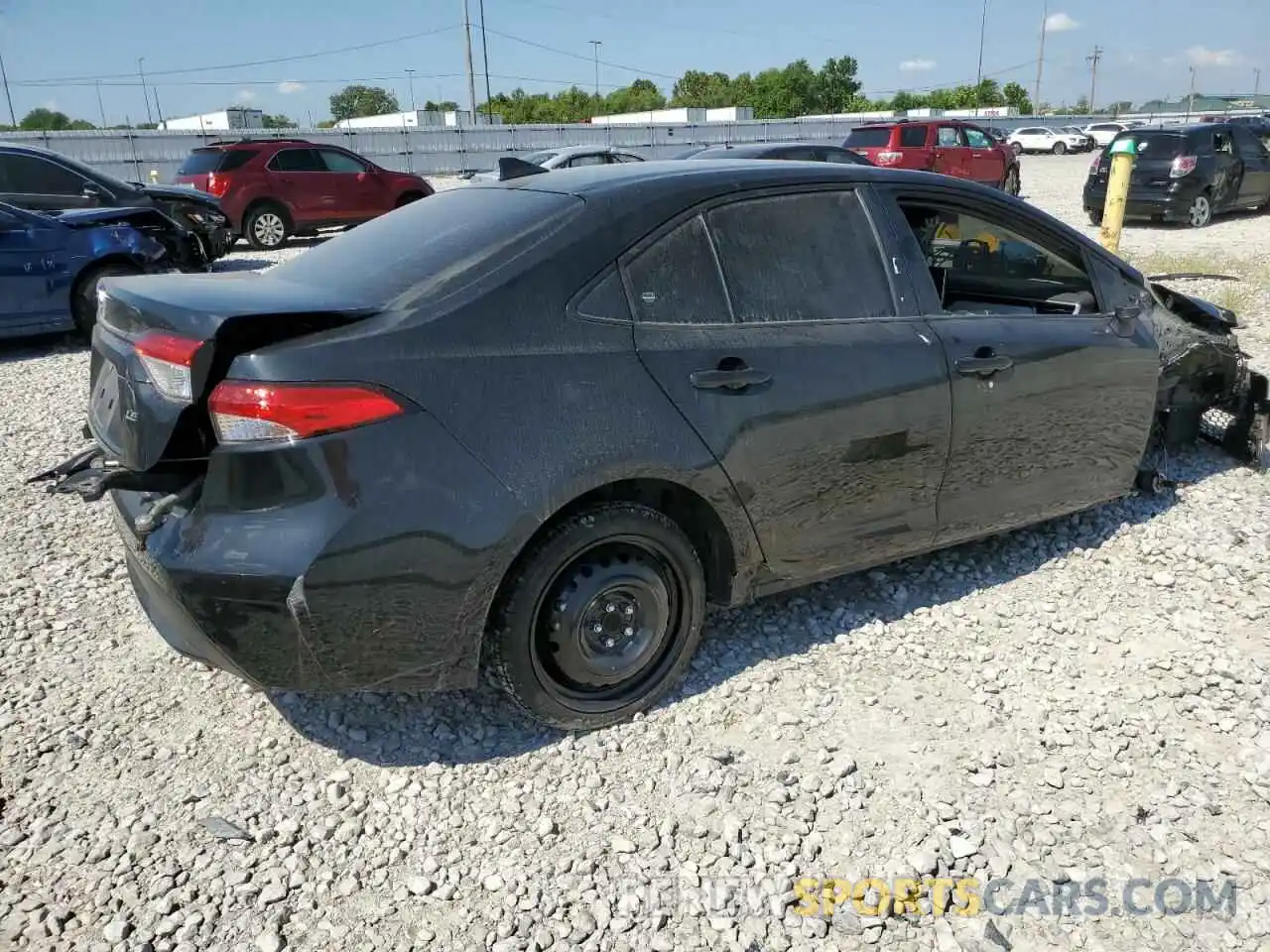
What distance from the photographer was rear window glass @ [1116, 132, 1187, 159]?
15172mm

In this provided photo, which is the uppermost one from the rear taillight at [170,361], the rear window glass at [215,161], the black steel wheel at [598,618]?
the rear window glass at [215,161]

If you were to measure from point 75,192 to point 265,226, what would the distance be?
4201 millimetres

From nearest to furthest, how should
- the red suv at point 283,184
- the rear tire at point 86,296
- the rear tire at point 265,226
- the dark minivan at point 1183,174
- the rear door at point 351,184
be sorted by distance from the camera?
the rear tire at point 86,296 → the red suv at point 283,184 → the rear tire at point 265,226 → the dark minivan at point 1183,174 → the rear door at point 351,184

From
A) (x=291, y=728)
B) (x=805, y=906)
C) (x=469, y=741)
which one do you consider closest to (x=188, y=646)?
(x=291, y=728)

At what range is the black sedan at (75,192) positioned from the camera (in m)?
10.6

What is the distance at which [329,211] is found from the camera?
15.6 m

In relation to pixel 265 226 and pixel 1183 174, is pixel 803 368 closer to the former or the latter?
pixel 265 226

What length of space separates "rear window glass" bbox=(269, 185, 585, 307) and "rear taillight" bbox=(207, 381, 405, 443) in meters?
0.35

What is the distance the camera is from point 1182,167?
49.2ft

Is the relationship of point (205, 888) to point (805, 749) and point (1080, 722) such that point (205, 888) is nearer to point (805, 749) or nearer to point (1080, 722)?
point (805, 749)

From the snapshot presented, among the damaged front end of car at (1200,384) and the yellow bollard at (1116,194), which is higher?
the yellow bollard at (1116,194)

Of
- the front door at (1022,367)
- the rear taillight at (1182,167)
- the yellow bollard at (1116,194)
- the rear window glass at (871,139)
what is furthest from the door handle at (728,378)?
the rear window glass at (871,139)

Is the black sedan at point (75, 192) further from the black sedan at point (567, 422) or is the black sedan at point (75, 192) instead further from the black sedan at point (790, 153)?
the black sedan at point (567, 422)

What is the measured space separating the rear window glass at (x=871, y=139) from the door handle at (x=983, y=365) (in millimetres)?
16323
